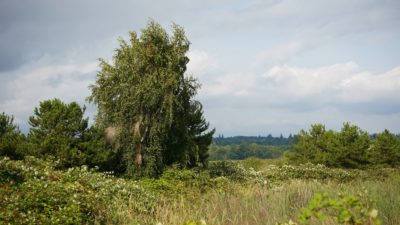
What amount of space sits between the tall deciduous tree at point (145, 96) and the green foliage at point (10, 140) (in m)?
5.08

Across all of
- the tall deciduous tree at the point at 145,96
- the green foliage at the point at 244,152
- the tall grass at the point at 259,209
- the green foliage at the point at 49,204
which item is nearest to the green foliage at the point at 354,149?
the tall deciduous tree at the point at 145,96

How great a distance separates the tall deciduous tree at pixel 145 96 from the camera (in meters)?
25.8

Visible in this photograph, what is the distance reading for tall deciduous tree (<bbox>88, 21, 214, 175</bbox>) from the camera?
25.8 meters

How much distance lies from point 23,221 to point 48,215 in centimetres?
98

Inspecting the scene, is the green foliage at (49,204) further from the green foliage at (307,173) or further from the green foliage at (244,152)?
the green foliage at (244,152)

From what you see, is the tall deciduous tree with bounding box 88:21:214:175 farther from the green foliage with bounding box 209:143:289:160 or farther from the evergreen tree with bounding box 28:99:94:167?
the green foliage with bounding box 209:143:289:160

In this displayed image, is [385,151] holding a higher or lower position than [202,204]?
higher

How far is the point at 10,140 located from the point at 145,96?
28.6 ft

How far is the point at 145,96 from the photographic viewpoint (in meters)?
25.5

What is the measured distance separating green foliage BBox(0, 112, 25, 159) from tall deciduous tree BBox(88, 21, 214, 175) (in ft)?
16.7

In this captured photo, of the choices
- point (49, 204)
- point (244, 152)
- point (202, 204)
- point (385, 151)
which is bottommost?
point (49, 204)

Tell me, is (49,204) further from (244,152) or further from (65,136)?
(244,152)

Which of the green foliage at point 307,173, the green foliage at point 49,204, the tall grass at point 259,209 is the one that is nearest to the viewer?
the tall grass at point 259,209

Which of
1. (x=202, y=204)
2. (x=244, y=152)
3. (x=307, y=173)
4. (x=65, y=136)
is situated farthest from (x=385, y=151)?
(x=244, y=152)
